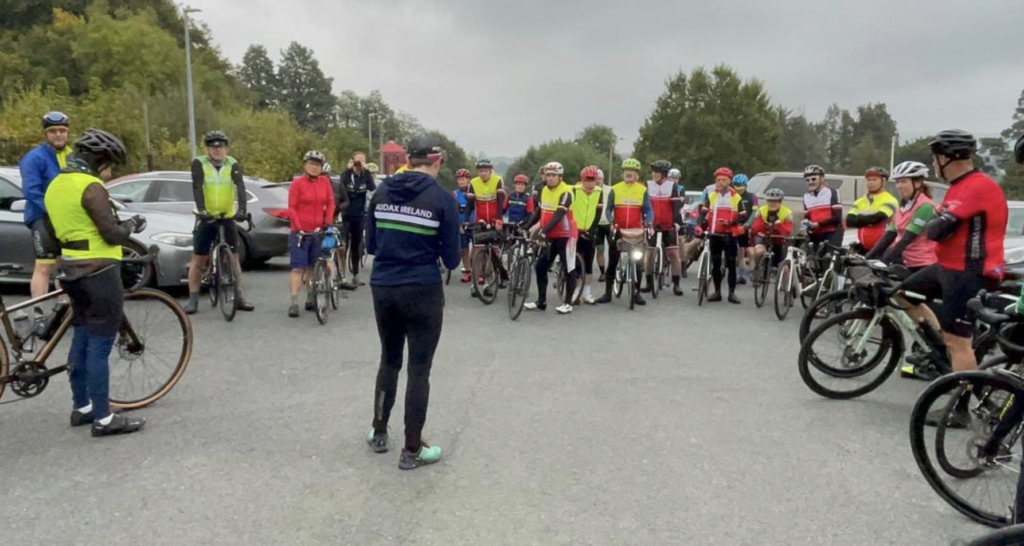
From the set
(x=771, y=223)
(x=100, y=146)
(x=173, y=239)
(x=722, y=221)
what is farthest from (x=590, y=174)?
(x=100, y=146)

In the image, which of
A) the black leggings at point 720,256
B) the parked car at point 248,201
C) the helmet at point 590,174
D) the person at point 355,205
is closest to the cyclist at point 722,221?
the black leggings at point 720,256

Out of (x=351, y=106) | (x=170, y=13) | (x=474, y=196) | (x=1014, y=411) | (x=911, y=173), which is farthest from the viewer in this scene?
(x=351, y=106)

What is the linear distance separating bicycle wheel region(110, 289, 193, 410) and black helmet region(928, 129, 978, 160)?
16.8 feet

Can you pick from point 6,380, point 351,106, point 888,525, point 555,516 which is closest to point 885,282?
point 888,525

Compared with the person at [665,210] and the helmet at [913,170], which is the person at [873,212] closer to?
the helmet at [913,170]

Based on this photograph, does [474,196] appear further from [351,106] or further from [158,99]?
[351,106]

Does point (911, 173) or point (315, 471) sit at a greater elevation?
point (911, 173)

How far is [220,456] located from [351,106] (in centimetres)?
12297

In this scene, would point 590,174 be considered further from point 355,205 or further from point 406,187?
point 406,187

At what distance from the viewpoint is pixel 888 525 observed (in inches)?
152

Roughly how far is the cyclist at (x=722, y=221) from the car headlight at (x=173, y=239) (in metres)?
6.75

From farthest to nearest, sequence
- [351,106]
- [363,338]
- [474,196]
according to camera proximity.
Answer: [351,106] < [474,196] < [363,338]

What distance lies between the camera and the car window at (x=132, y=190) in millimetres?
11805

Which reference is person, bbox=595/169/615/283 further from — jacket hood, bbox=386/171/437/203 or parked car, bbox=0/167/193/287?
jacket hood, bbox=386/171/437/203
